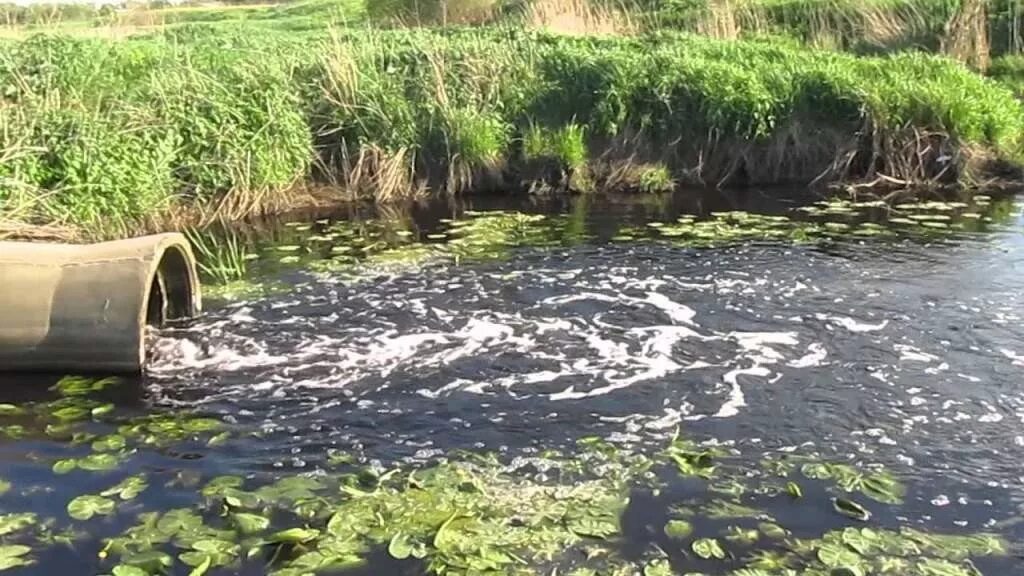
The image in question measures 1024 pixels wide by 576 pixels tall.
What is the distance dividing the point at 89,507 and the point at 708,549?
3.34 metres

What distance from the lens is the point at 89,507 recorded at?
5.88 metres

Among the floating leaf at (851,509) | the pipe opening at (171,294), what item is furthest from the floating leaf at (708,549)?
the pipe opening at (171,294)

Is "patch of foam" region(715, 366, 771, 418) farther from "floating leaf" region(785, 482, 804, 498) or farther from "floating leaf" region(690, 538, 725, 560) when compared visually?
"floating leaf" region(690, 538, 725, 560)

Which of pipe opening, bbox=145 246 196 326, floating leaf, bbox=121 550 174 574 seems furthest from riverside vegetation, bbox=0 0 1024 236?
floating leaf, bbox=121 550 174 574

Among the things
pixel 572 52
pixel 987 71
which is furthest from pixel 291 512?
pixel 987 71

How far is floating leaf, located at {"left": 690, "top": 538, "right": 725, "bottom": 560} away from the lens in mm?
5410

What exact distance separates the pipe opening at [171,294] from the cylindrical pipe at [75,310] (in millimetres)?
1220

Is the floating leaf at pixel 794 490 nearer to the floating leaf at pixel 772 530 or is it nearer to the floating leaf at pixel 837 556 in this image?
the floating leaf at pixel 772 530

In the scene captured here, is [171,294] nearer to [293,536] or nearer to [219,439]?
[219,439]

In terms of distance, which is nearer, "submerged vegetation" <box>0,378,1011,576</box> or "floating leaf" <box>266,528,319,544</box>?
"submerged vegetation" <box>0,378,1011,576</box>

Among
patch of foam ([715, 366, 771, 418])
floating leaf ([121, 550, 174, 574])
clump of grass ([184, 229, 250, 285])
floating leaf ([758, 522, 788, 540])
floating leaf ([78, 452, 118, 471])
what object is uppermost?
clump of grass ([184, 229, 250, 285])

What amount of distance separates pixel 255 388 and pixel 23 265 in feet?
6.43

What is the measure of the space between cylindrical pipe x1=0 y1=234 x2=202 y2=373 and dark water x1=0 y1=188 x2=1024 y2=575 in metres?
0.26

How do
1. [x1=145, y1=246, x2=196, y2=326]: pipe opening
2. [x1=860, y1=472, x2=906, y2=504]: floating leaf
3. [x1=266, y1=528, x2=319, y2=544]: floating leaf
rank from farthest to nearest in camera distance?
1. [x1=145, y1=246, x2=196, y2=326]: pipe opening
2. [x1=860, y1=472, x2=906, y2=504]: floating leaf
3. [x1=266, y1=528, x2=319, y2=544]: floating leaf
